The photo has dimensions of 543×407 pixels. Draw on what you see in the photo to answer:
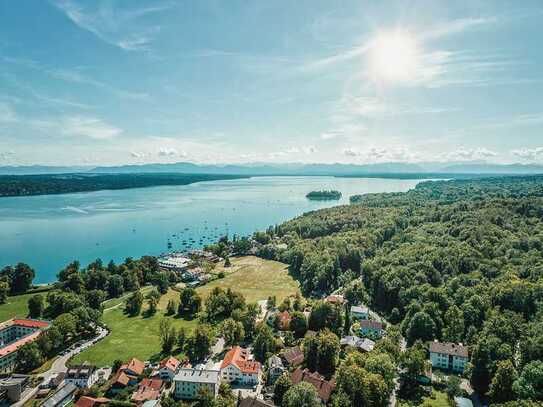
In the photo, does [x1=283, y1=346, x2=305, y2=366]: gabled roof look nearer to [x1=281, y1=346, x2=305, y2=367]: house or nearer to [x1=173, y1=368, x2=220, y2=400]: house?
[x1=281, y1=346, x2=305, y2=367]: house

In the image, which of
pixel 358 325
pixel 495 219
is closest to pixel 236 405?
pixel 358 325

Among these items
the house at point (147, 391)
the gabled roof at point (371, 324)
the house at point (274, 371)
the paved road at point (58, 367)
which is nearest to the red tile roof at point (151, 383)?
the house at point (147, 391)

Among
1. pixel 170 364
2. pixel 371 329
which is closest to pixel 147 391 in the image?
pixel 170 364

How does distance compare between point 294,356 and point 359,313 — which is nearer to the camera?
point 294,356

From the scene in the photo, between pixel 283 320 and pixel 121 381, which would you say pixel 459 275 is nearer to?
pixel 283 320

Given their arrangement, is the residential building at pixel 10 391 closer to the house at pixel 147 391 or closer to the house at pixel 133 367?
the house at pixel 133 367

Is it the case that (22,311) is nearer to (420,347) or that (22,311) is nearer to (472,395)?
(420,347)
